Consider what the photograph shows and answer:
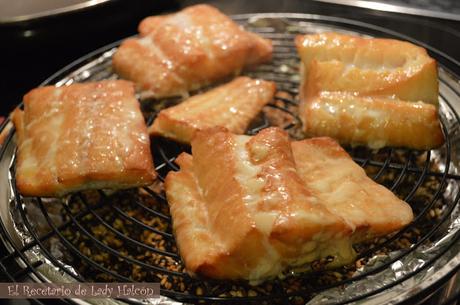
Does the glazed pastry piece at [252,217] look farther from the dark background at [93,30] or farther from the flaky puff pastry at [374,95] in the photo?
the dark background at [93,30]

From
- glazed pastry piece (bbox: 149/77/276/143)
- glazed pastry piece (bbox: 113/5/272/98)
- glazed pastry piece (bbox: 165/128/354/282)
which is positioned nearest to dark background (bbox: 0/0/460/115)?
glazed pastry piece (bbox: 113/5/272/98)

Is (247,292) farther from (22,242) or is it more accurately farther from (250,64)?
(250,64)

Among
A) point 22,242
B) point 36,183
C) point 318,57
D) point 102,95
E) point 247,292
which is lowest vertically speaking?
point 247,292

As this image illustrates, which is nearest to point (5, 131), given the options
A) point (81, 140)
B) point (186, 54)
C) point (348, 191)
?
point (81, 140)

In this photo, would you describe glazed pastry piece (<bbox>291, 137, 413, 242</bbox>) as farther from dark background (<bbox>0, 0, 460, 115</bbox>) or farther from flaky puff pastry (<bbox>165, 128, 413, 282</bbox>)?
dark background (<bbox>0, 0, 460, 115</bbox>)

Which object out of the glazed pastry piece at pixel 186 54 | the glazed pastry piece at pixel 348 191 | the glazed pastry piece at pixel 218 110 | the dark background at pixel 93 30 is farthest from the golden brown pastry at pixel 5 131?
the glazed pastry piece at pixel 348 191

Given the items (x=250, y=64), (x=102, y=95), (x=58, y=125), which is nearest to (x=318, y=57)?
(x=250, y=64)
